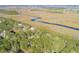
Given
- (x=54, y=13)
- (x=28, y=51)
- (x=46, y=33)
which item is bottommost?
(x=28, y=51)

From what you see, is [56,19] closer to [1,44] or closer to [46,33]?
[46,33]

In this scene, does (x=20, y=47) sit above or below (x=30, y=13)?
below

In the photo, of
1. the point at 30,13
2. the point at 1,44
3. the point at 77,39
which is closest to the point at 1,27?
the point at 1,44

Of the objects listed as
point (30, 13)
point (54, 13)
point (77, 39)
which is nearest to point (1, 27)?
point (30, 13)

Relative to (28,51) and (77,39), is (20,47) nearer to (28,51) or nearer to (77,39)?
(28,51)
